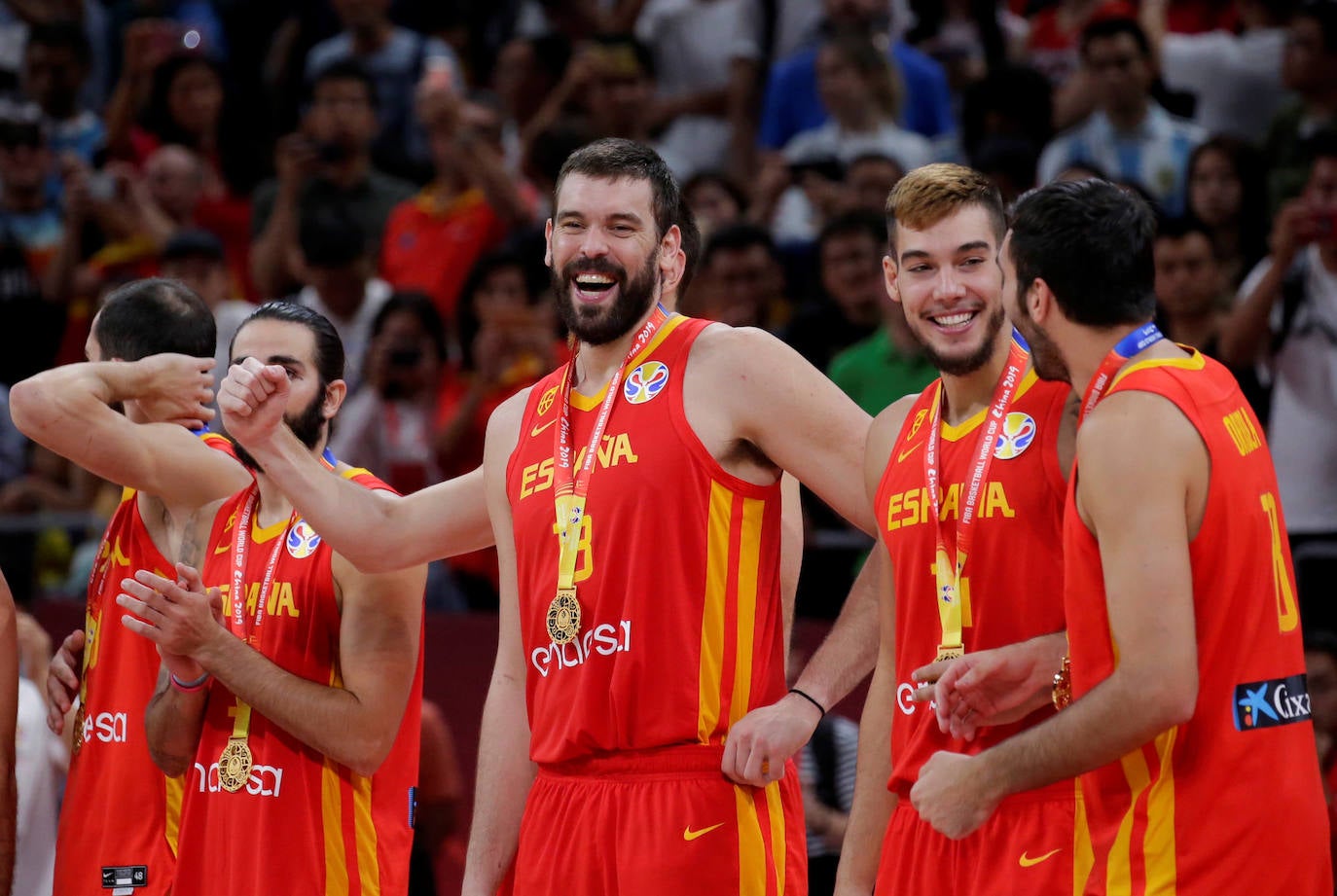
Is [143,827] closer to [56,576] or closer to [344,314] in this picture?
[56,576]

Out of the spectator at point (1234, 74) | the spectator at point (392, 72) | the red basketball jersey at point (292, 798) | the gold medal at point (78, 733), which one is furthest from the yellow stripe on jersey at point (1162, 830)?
the spectator at point (392, 72)

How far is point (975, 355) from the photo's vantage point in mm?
4484

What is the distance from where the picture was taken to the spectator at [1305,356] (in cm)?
856

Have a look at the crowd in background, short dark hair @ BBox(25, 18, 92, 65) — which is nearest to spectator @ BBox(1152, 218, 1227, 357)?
the crowd in background

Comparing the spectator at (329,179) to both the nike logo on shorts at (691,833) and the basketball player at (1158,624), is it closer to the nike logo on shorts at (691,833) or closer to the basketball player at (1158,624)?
the nike logo on shorts at (691,833)

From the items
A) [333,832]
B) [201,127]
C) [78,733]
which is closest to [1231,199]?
[333,832]

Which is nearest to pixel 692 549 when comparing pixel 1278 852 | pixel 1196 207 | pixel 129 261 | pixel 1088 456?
pixel 1088 456

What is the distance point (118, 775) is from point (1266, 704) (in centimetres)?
341

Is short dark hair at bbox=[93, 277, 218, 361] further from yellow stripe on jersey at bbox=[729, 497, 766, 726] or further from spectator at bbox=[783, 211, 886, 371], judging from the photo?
spectator at bbox=[783, 211, 886, 371]

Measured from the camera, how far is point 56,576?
10188 millimetres

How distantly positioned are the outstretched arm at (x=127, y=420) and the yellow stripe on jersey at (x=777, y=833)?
6.86ft

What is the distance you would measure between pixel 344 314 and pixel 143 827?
19.4 ft

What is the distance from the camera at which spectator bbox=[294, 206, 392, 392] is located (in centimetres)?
1087

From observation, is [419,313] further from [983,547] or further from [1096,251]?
[1096,251]
